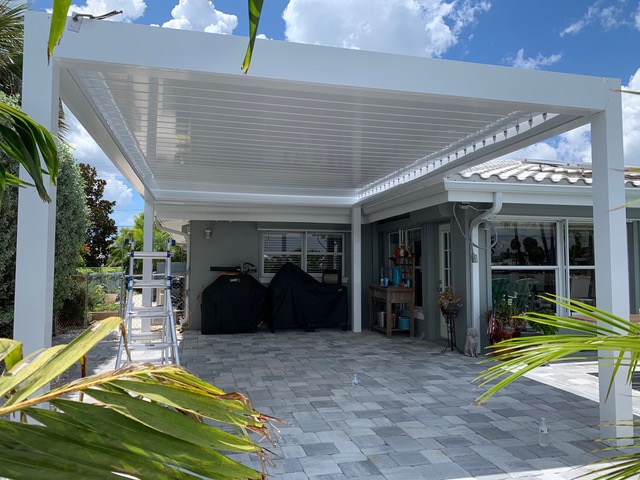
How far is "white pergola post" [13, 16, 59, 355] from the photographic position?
2.89 meters

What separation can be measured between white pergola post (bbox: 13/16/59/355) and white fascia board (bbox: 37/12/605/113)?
173mm

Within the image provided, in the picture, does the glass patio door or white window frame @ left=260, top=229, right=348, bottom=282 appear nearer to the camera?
the glass patio door

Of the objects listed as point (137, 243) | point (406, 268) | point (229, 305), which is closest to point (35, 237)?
point (229, 305)

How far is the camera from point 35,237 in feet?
9.62

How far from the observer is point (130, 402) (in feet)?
2.13

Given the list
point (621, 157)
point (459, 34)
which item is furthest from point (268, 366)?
point (459, 34)

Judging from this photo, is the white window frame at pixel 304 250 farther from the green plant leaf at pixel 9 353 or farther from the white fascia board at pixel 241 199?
the green plant leaf at pixel 9 353

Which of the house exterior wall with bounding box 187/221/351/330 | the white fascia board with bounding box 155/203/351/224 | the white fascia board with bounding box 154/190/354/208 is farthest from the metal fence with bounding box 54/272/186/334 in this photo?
the white fascia board with bounding box 154/190/354/208

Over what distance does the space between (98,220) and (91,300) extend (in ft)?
39.5

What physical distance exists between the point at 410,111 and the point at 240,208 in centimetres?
596

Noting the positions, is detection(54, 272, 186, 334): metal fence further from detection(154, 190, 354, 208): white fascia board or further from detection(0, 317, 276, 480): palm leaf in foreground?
detection(0, 317, 276, 480): palm leaf in foreground

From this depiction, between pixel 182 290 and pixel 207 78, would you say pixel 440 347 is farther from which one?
pixel 182 290

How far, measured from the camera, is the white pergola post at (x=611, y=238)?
379 cm

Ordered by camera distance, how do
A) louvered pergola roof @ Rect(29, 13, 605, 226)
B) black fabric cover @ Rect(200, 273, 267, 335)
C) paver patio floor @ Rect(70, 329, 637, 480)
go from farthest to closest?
black fabric cover @ Rect(200, 273, 267, 335) < paver patio floor @ Rect(70, 329, 637, 480) < louvered pergola roof @ Rect(29, 13, 605, 226)
